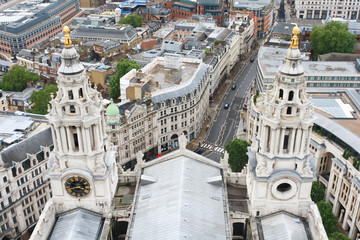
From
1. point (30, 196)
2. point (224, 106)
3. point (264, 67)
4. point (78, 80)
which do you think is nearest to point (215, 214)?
point (78, 80)

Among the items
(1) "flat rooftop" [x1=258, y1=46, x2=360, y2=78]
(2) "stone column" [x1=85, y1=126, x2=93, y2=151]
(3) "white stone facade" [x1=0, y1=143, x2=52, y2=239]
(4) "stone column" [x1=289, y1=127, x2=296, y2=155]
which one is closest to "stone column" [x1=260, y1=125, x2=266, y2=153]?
(4) "stone column" [x1=289, y1=127, x2=296, y2=155]

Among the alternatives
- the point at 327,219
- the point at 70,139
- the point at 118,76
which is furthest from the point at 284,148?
the point at 118,76

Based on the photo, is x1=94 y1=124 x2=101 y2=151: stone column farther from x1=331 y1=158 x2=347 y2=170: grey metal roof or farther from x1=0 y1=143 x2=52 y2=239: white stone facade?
x1=331 y1=158 x2=347 y2=170: grey metal roof

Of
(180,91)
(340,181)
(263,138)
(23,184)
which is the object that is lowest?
(340,181)

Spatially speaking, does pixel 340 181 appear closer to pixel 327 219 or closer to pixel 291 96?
pixel 327 219

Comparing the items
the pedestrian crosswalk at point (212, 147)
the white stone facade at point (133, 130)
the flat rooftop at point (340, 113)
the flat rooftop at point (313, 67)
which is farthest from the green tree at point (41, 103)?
the flat rooftop at point (340, 113)

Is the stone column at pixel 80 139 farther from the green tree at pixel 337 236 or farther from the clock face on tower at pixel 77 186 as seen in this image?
the green tree at pixel 337 236
